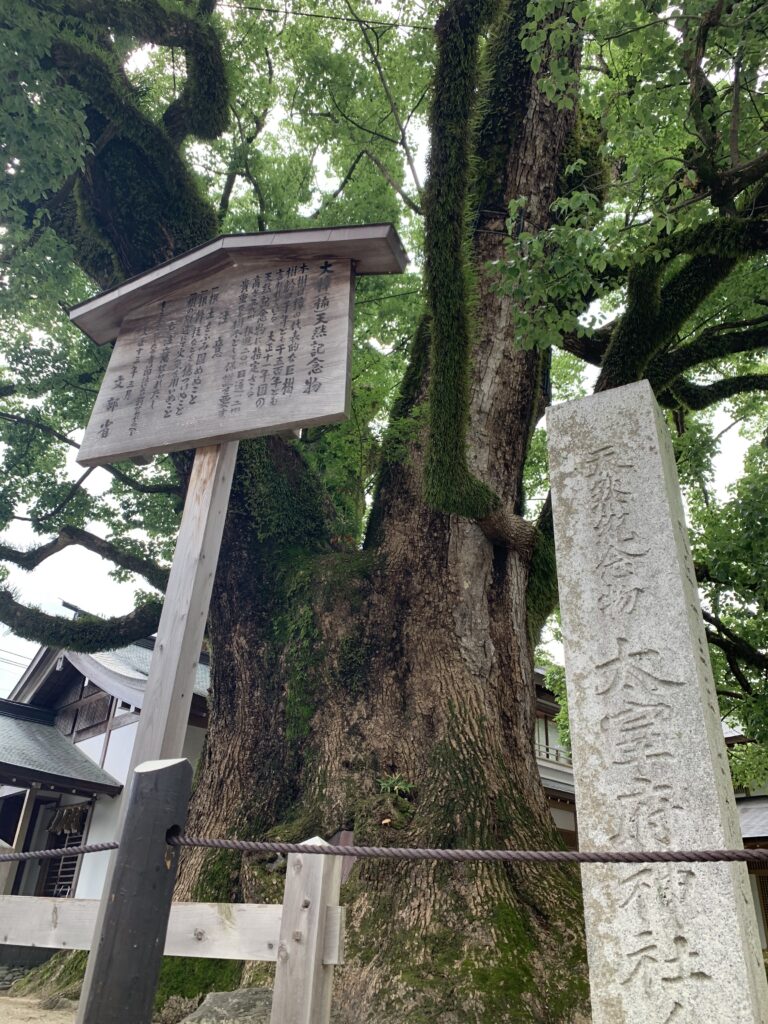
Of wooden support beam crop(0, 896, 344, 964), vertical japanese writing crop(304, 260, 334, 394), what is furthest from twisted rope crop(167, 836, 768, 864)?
vertical japanese writing crop(304, 260, 334, 394)

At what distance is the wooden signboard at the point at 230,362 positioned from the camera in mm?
3637

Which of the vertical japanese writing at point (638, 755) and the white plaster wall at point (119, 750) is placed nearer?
the vertical japanese writing at point (638, 755)

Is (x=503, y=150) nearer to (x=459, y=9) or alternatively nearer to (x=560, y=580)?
(x=459, y=9)

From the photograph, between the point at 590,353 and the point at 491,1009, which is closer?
the point at 491,1009

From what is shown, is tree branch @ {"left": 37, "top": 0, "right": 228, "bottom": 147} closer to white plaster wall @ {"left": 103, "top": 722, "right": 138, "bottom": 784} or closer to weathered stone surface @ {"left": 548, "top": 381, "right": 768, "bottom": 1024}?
weathered stone surface @ {"left": 548, "top": 381, "right": 768, "bottom": 1024}

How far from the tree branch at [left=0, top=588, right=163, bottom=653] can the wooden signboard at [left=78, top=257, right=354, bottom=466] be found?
313cm

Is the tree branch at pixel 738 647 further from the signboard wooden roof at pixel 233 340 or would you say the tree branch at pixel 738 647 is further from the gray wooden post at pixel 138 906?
the gray wooden post at pixel 138 906

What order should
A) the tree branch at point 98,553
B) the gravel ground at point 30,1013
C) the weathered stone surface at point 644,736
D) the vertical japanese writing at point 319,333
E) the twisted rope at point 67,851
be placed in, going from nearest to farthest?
the twisted rope at point 67,851 < the weathered stone surface at point 644,736 < the vertical japanese writing at point 319,333 < the gravel ground at point 30,1013 < the tree branch at point 98,553

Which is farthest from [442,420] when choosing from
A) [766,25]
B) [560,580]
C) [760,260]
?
[760,260]

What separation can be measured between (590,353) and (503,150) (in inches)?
85.3

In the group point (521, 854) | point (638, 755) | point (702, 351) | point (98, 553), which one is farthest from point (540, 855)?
point (98, 553)

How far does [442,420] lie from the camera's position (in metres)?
4.54

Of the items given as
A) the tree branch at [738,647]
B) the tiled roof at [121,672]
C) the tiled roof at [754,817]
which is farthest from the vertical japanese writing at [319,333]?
the tiled roof at [754,817]

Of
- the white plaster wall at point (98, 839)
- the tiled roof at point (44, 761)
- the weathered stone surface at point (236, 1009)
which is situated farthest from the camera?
the white plaster wall at point (98, 839)
